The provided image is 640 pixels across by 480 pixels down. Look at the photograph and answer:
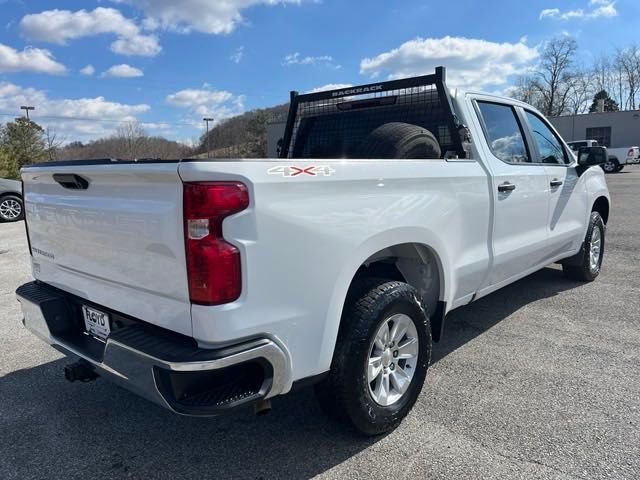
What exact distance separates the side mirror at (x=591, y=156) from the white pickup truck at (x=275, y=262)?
1584 millimetres

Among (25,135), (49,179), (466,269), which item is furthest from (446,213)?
(25,135)

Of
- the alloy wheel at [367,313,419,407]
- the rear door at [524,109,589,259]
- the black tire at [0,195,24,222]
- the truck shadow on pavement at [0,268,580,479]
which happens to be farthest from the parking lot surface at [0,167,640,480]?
the black tire at [0,195,24,222]

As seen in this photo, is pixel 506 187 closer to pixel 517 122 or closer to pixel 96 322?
pixel 517 122

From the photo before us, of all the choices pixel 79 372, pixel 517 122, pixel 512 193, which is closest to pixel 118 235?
pixel 79 372

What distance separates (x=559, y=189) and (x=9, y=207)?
1291 cm

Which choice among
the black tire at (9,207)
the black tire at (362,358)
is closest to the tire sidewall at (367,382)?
the black tire at (362,358)

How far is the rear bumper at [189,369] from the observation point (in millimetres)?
1962

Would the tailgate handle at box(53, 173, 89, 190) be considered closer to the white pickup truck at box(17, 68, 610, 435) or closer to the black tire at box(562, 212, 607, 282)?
the white pickup truck at box(17, 68, 610, 435)

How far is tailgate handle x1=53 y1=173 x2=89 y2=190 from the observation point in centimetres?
245

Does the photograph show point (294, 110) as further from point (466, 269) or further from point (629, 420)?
point (629, 420)

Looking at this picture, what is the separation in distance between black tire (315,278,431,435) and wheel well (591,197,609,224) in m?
4.03

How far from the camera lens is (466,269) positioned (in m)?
3.41

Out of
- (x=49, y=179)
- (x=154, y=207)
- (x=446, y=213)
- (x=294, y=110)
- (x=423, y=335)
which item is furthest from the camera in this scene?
(x=294, y=110)

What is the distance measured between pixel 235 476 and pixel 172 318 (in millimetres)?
931
